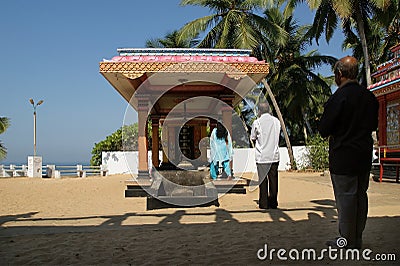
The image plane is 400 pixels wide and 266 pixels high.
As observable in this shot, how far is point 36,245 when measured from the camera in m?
4.50

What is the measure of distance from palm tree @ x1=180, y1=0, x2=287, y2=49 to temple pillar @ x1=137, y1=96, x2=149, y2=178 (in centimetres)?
1191

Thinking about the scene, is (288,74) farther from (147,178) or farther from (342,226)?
(342,226)

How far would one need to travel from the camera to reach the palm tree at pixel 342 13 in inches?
754

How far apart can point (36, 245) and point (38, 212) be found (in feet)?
10.6

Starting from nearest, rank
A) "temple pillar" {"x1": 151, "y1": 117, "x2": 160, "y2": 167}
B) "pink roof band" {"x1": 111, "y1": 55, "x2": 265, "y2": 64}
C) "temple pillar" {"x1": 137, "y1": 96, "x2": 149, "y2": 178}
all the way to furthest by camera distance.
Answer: "pink roof band" {"x1": 111, "y1": 55, "x2": 265, "y2": 64}
"temple pillar" {"x1": 137, "y1": 96, "x2": 149, "y2": 178}
"temple pillar" {"x1": 151, "y1": 117, "x2": 160, "y2": 167}

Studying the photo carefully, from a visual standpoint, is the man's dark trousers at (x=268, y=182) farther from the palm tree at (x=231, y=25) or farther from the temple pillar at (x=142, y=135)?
the palm tree at (x=231, y=25)

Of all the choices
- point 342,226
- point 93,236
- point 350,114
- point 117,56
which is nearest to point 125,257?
point 93,236

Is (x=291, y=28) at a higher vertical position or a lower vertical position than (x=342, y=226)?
higher

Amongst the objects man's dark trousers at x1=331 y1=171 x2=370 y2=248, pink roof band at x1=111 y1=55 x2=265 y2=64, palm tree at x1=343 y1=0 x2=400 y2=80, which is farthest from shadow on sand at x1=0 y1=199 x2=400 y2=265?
palm tree at x1=343 y1=0 x2=400 y2=80

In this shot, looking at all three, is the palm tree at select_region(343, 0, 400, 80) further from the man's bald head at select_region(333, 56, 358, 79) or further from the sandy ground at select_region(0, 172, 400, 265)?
the man's bald head at select_region(333, 56, 358, 79)

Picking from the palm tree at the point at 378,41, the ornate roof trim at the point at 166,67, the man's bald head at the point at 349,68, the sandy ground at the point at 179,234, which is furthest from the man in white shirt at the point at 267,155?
the palm tree at the point at 378,41

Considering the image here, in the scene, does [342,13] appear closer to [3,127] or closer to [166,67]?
[166,67]

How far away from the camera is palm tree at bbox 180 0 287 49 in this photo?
22.1 m

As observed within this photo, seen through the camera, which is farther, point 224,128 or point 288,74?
point 288,74
